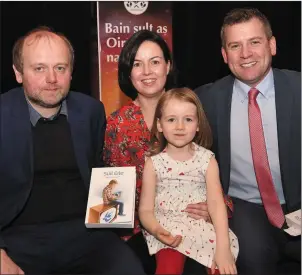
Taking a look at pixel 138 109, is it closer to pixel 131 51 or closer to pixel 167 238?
pixel 131 51

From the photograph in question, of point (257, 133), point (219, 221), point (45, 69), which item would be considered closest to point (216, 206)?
point (219, 221)

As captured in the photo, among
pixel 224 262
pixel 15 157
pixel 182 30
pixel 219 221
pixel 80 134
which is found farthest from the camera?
pixel 182 30

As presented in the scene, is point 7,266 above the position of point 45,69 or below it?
below

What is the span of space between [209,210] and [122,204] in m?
0.47

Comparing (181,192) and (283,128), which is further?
(283,128)

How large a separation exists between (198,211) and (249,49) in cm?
107

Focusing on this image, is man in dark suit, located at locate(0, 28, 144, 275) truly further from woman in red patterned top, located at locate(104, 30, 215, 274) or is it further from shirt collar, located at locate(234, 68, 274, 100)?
shirt collar, located at locate(234, 68, 274, 100)

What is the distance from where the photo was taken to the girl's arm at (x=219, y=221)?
242 centimetres

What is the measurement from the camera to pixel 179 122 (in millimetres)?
2691

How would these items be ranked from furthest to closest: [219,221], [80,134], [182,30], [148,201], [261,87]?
[182,30], [261,87], [80,134], [148,201], [219,221]

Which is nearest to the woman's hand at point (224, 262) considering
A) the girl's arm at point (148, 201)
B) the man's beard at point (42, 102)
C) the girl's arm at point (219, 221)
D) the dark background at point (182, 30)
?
the girl's arm at point (219, 221)

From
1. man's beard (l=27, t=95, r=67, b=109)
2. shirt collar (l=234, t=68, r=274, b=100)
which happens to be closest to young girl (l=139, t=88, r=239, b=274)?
shirt collar (l=234, t=68, r=274, b=100)

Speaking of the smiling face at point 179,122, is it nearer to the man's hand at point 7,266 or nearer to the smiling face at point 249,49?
the smiling face at point 249,49

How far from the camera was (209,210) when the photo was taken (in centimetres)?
261
